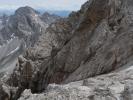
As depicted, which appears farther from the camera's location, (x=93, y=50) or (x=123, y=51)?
(x=93, y=50)

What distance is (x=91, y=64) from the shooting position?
28.7m

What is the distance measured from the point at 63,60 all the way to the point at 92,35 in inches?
175

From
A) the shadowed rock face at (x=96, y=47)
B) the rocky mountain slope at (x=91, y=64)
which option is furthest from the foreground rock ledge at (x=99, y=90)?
the shadowed rock face at (x=96, y=47)

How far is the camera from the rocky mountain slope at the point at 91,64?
59.2 ft

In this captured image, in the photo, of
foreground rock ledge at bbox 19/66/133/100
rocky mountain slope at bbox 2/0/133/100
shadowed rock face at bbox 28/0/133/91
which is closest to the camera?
foreground rock ledge at bbox 19/66/133/100

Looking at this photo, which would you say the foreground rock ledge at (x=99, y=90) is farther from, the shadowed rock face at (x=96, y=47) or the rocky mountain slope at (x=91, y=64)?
the shadowed rock face at (x=96, y=47)

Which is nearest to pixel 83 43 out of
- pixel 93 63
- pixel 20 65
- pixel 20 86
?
pixel 93 63

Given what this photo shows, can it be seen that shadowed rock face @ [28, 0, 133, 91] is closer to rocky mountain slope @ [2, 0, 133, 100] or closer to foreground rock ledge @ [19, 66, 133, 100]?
rocky mountain slope @ [2, 0, 133, 100]

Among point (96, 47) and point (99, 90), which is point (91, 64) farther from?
point (99, 90)

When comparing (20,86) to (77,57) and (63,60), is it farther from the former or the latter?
(77,57)

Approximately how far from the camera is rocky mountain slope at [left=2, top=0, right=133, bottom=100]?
59.2 ft

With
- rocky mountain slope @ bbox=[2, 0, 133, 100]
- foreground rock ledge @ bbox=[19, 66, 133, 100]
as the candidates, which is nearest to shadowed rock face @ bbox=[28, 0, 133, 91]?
rocky mountain slope @ bbox=[2, 0, 133, 100]

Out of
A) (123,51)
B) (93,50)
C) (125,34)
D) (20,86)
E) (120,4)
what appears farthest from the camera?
(20,86)

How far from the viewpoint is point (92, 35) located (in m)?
35.2
